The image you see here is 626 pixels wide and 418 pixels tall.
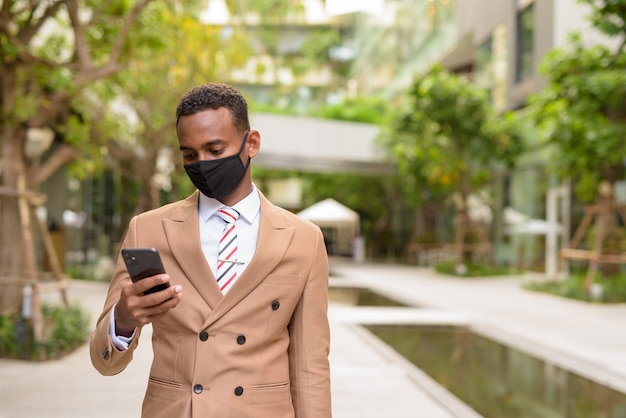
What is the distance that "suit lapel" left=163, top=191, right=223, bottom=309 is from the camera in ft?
7.34

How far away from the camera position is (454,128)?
2523 centimetres

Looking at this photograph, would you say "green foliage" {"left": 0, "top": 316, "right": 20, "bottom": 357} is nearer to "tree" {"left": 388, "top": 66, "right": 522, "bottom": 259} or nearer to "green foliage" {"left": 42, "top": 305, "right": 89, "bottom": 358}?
"green foliage" {"left": 42, "top": 305, "right": 89, "bottom": 358}

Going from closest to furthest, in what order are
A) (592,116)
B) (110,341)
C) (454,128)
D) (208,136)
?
(110,341) < (208,136) < (592,116) < (454,128)

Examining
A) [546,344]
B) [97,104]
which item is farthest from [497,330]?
[97,104]

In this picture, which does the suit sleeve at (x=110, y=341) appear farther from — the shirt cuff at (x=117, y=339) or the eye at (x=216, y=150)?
the eye at (x=216, y=150)

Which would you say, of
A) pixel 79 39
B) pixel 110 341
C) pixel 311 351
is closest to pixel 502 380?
pixel 79 39

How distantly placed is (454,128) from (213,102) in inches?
927

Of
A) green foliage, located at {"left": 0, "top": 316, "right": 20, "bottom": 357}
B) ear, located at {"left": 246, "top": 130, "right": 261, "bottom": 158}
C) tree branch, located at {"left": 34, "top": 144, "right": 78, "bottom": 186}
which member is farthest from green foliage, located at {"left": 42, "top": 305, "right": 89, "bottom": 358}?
ear, located at {"left": 246, "top": 130, "right": 261, "bottom": 158}

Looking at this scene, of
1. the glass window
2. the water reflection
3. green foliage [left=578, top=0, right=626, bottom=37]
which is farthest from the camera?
the glass window

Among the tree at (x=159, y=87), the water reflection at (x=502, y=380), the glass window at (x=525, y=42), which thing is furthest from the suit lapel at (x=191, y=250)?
the glass window at (x=525, y=42)

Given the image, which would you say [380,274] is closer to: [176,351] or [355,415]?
[355,415]

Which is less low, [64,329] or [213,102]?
[213,102]

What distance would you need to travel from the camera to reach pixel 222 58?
859 inches

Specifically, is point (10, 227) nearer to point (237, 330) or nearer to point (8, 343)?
point (8, 343)
